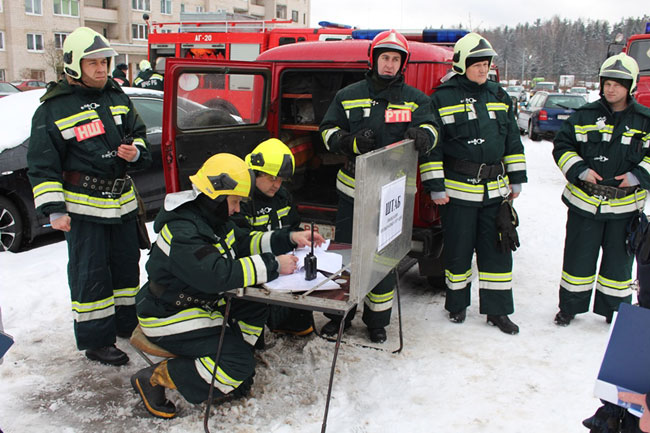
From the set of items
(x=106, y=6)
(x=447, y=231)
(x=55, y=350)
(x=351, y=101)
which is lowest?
(x=55, y=350)

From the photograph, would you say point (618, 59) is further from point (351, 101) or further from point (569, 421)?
point (569, 421)

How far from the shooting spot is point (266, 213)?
361 centimetres

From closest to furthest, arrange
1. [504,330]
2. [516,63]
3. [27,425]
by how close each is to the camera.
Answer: [27,425] → [504,330] → [516,63]

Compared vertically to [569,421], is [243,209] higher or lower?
higher

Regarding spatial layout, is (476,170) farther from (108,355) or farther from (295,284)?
(108,355)

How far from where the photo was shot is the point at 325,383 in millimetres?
3424

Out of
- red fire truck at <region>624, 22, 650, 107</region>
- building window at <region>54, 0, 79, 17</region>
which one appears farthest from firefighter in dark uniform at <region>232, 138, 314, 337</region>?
building window at <region>54, 0, 79, 17</region>

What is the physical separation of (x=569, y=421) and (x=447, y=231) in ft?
5.21

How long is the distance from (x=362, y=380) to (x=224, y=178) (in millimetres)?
1517

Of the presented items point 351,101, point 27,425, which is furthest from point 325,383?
point 351,101

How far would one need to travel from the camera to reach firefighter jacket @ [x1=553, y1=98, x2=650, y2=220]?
3990 millimetres

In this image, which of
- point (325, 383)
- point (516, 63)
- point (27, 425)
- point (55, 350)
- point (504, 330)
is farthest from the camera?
point (516, 63)

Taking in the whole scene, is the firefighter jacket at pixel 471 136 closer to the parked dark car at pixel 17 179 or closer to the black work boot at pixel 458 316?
the black work boot at pixel 458 316

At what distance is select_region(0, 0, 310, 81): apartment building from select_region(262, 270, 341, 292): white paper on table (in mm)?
35190
